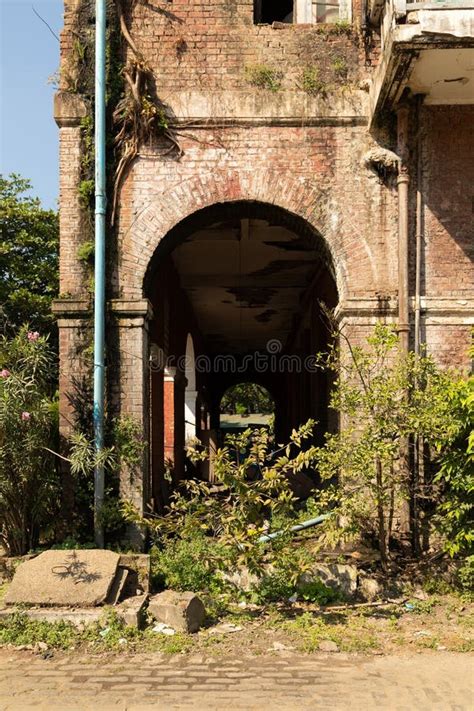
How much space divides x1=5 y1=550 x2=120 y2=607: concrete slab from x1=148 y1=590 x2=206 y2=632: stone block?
0.51m

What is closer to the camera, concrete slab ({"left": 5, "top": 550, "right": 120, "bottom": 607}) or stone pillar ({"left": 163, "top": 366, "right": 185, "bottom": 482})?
concrete slab ({"left": 5, "top": 550, "right": 120, "bottom": 607})

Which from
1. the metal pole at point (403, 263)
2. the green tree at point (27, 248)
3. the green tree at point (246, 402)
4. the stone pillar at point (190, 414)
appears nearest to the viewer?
the metal pole at point (403, 263)

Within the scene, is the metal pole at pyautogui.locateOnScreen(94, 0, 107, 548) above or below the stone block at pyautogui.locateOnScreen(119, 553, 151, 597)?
above

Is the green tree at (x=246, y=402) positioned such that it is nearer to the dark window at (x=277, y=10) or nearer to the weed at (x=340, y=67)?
the dark window at (x=277, y=10)

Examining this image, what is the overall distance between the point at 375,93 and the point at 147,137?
267 centimetres

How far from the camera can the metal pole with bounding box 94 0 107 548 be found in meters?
8.02

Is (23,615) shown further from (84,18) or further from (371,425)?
(84,18)

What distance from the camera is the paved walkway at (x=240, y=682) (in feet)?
16.4

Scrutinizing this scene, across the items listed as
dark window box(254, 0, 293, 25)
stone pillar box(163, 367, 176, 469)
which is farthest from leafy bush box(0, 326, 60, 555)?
dark window box(254, 0, 293, 25)

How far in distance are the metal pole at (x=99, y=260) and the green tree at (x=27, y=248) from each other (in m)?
8.83

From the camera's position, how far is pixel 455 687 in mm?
5254

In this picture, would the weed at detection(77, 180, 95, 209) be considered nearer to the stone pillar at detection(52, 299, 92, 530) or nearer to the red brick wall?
the stone pillar at detection(52, 299, 92, 530)

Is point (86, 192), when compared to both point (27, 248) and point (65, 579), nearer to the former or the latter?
point (65, 579)

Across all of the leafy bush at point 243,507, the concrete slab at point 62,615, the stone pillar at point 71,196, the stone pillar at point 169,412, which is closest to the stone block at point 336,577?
the leafy bush at point 243,507
